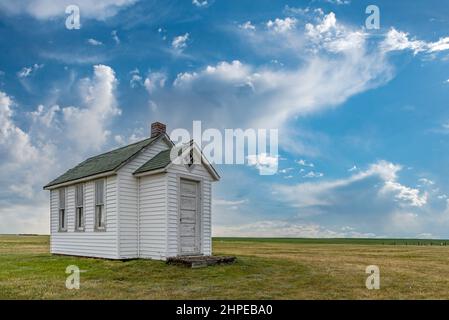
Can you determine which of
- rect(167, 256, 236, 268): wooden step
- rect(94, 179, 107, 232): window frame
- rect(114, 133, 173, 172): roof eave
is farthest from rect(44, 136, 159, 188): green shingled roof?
rect(167, 256, 236, 268): wooden step

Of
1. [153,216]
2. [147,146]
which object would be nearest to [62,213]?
[147,146]

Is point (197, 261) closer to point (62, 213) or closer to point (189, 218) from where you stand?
point (189, 218)

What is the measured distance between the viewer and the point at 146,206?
1702 centimetres

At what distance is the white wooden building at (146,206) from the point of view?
16219 mm

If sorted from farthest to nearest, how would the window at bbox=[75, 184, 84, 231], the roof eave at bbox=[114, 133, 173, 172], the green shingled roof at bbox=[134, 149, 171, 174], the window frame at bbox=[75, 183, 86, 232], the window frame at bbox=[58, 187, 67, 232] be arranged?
1. the window frame at bbox=[58, 187, 67, 232]
2. the window at bbox=[75, 184, 84, 231]
3. the window frame at bbox=[75, 183, 86, 232]
4. the roof eave at bbox=[114, 133, 173, 172]
5. the green shingled roof at bbox=[134, 149, 171, 174]

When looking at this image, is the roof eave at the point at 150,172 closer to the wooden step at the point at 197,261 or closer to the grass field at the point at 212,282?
the wooden step at the point at 197,261

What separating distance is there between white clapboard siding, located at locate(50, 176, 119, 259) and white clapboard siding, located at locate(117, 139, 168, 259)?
0.28 m

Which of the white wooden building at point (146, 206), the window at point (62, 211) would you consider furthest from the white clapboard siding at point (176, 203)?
the window at point (62, 211)

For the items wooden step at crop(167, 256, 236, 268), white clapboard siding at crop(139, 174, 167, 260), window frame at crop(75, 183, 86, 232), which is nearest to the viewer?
wooden step at crop(167, 256, 236, 268)

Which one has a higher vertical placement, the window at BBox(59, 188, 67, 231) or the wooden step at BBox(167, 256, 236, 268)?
the window at BBox(59, 188, 67, 231)

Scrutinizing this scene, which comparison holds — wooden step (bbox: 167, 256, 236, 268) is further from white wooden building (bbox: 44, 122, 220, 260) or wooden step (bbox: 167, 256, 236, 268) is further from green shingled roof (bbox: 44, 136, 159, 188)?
green shingled roof (bbox: 44, 136, 159, 188)

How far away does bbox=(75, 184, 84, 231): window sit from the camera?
19312mm
